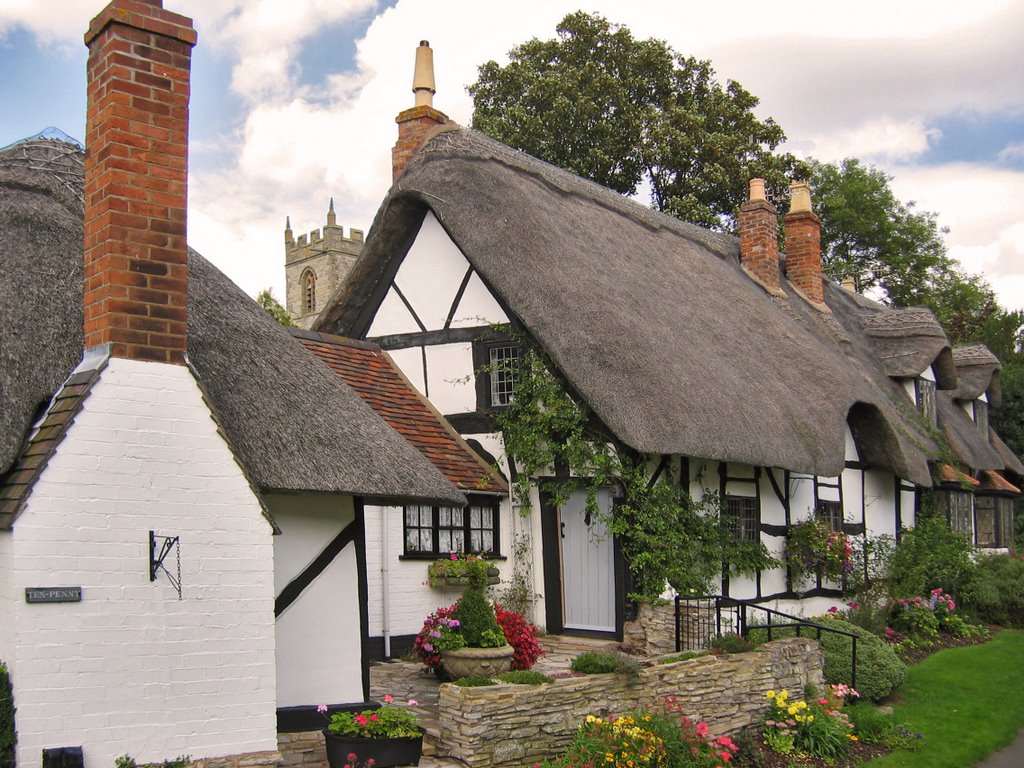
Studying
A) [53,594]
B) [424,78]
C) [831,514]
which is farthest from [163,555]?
[831,514]

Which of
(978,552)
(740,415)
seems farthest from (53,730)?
(978,552)

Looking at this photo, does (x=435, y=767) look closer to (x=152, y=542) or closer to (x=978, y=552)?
(x=152, y=542)

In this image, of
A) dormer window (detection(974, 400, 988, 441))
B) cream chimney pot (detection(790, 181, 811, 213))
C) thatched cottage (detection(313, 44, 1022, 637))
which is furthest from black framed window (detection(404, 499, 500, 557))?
dormer window (detection(974, 400, 988, 441))

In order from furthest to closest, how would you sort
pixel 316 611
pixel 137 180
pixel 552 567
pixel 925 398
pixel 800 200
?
pixel 800 200 < pixel 925 398 < pixel 552 567 < pixel 316 611 < pixel 137 180

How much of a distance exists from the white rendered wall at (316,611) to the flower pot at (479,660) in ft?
4.82

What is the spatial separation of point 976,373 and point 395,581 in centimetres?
1680

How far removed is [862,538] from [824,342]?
150 inches

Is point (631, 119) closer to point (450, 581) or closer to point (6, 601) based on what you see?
point (450, 581)

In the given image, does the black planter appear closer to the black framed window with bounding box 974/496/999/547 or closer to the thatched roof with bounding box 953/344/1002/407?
the thatched roof with bounding box 953/344/1002/407

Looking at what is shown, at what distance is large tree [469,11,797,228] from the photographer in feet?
91.6

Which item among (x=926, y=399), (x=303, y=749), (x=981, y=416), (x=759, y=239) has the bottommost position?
(x=303, y=749)

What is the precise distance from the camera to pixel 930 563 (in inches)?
663

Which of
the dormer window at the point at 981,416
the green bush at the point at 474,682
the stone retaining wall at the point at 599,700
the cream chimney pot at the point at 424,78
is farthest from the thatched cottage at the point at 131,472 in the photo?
the dormer window at the point at 981,416

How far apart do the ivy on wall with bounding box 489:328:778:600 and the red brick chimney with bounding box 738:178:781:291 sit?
8.34 metres
